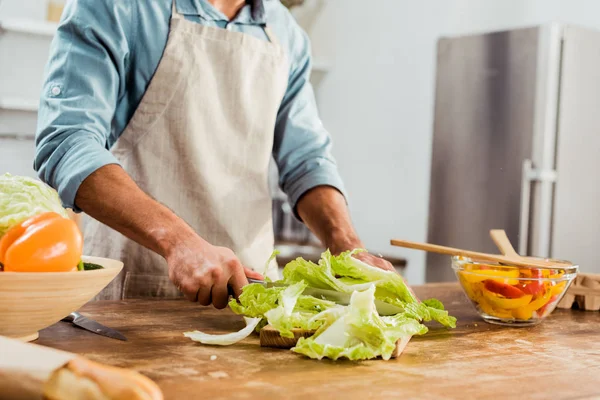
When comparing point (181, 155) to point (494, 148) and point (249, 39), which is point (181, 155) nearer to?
point (249, 39)

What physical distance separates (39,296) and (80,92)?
26.8 inches

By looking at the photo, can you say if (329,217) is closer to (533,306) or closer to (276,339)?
(533,306)

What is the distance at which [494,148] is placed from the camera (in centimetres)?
335

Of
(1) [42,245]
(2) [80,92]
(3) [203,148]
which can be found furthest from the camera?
(3) [203,148]

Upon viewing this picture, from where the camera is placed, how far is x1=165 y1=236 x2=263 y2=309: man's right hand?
1.27 m

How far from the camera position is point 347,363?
42.4 inches

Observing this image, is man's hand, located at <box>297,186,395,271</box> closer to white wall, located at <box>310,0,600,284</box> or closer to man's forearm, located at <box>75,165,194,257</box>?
man's forearm, located at <box>75,165,194,257</box>

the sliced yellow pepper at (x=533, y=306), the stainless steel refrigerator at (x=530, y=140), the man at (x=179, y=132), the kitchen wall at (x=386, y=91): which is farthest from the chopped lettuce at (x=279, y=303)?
the kitchen wall at (x=386, y=91)

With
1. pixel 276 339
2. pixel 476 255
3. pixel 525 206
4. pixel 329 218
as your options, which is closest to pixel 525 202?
pixel 525 206

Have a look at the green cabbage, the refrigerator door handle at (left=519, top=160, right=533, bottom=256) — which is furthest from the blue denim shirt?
the refrigerator door handle at (left=519, top=160, right=533, bottom=256)

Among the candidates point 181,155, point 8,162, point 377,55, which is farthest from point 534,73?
point 8,162

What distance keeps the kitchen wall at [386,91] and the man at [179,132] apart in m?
2.16

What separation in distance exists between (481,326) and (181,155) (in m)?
0.82

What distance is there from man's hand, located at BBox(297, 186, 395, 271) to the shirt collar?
0.47 metres
